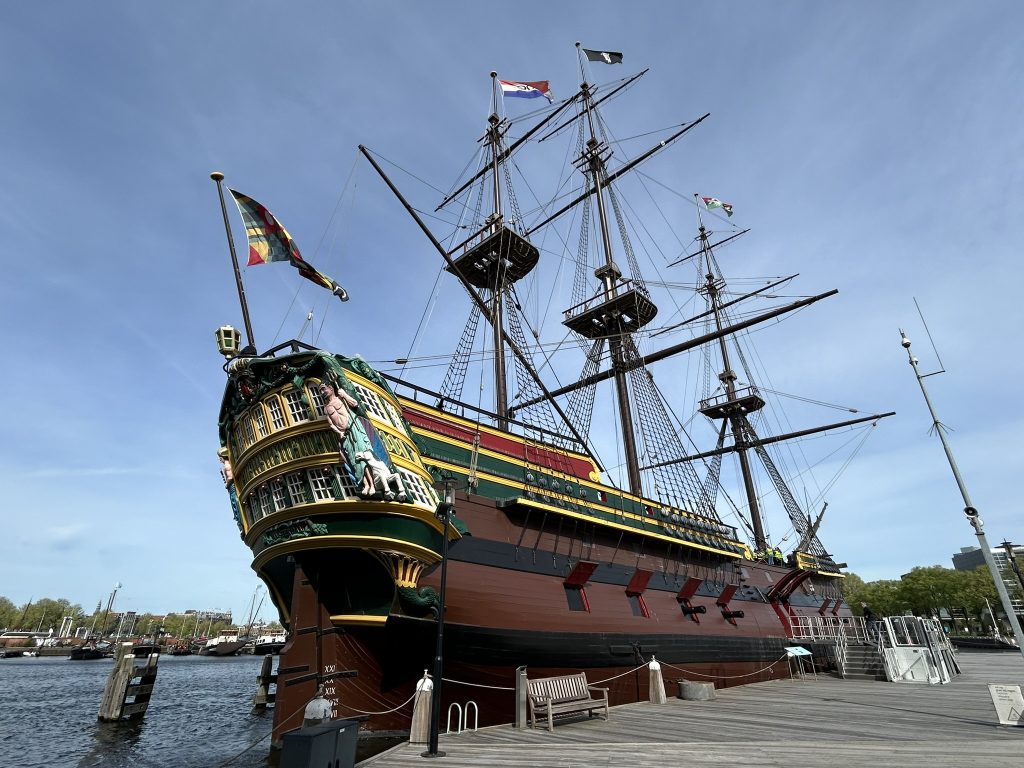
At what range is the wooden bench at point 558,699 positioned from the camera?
9.47m

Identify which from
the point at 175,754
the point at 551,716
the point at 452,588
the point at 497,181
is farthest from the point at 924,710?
the point at 497,181

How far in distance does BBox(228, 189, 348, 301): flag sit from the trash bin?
27.9ft

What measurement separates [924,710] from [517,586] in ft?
27.9

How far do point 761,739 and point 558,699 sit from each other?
11.0 ft

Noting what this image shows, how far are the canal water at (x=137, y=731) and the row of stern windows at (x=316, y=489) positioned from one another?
3.96m

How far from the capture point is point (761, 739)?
8008mm

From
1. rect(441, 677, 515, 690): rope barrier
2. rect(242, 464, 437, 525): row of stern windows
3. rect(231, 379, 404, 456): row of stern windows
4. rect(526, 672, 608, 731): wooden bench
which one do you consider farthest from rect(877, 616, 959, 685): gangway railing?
rect(231, 379, 404, 456): row of stern windows

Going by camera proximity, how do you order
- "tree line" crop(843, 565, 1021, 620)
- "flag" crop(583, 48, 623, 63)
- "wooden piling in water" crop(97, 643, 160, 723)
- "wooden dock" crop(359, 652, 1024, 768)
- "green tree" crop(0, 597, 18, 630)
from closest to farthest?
"wooden dock" crop(359, 652, 1024, 768) → "wooden piling in water" crop(97, 643, 160, 723) → "flag" crop(583, 48, 623, 63) → "tree line" crop(843, 565, 1021, 620) → "green tree" crop(0, 597, 18, 630)

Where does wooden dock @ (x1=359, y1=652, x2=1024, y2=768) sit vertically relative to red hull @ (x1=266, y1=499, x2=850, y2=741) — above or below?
below

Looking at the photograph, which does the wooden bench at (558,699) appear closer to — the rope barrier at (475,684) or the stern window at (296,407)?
the rope barrier at (475,684)

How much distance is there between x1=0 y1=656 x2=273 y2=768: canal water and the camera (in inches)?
532

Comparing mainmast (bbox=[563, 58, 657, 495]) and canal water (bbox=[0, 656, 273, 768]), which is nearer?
canal water (bbox=[0, 656, 273, 768])

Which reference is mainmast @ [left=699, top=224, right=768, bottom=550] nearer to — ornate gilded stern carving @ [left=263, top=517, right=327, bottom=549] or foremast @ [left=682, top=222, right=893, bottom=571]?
foremast @ [left=682, top=222, right=893, bottom=571]

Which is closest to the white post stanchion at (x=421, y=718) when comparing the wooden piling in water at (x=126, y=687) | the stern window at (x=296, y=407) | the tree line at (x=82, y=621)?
the stern window at (x=296, y=407)
